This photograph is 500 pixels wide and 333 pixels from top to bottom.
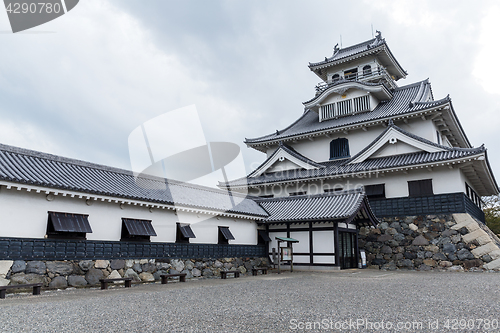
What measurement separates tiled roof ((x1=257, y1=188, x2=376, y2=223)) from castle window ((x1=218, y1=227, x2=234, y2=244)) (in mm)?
2812

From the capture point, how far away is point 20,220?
399 inches

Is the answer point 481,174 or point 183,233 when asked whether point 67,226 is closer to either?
point 183,233

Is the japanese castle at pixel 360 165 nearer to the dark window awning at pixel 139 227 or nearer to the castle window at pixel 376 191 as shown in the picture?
the castle window at pixel 376 191

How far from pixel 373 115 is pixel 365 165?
4805 millimetres

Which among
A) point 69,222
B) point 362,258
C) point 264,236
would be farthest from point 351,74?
point 69,222

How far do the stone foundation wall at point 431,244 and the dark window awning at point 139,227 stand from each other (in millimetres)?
13853

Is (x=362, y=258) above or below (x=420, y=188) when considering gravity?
below

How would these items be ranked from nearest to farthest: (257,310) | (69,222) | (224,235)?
(257,310) → (69,222) → (224,235)

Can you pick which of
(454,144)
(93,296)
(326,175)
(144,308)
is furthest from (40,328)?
(454,144)

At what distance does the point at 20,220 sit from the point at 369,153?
19058mm

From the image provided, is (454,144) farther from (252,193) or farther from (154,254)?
(154,254)

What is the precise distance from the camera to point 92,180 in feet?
42.0

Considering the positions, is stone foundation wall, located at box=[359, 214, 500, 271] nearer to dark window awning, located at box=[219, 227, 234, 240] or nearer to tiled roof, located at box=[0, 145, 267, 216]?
tiled roof, located at box=[0, 145, 267, 216]

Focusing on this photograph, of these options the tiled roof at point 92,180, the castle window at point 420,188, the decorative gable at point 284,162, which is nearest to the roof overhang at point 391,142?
the castle window at point 420,188
